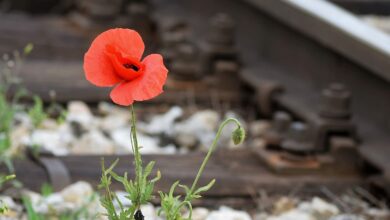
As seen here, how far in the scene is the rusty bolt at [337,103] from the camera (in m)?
3.76

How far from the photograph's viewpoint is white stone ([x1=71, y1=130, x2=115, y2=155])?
3.94 meters

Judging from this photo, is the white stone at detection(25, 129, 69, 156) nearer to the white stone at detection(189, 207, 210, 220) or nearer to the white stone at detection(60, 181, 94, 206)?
the white stone at detection(60, 181, 94, 206)

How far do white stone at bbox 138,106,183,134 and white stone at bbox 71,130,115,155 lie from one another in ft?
1.07

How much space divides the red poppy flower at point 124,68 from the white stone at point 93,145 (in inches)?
75.2

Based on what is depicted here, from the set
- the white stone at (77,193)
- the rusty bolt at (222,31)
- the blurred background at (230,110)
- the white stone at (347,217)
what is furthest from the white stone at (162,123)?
the white stone at (347,217)

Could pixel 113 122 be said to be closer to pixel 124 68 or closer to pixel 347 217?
pixel 347 217

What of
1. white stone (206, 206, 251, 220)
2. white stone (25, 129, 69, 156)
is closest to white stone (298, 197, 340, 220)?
white stone (206, 206, 251, 220)

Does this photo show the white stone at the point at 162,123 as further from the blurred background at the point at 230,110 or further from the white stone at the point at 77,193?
the white stone at the point at 77,193

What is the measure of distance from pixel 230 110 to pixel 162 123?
1.41ft

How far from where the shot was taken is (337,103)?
379 centimetres

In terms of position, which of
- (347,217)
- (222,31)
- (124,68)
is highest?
(222,31)

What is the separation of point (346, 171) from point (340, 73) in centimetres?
62

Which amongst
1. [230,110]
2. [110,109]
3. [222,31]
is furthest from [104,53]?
[222,31]

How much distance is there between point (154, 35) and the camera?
595cm
